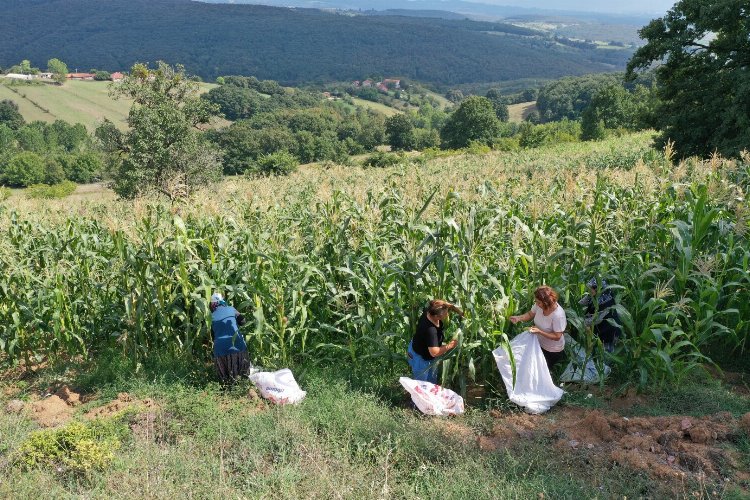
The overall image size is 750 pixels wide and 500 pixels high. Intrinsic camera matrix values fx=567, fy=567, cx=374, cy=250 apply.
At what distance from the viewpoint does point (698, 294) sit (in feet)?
18.7

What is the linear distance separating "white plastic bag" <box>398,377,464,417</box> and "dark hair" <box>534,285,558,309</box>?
115cm

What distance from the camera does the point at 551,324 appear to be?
17.2 ft

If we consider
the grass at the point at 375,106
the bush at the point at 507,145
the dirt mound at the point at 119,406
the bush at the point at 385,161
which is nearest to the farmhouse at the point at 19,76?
the grass at the point at 375,106

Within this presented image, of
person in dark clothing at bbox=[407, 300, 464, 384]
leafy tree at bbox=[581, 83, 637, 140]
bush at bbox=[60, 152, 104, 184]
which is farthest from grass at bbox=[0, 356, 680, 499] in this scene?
bush at bbox=[60, 152, 104, 184]

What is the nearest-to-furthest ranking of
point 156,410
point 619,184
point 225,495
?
point 225,495, point 156,410, point 619,184

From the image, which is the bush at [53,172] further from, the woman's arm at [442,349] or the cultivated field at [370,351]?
the woman's arm at [442,349]

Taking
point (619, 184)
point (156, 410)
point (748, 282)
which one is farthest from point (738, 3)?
point (156, 410)

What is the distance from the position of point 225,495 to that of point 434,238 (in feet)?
9.67

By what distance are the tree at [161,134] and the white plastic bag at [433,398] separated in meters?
19.2

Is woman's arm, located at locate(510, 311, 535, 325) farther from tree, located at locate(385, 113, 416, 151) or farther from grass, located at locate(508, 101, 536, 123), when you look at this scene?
grass, located at locate(508, 101, 536, 123)

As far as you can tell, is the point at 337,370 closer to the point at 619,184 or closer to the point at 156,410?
the point at 156,410

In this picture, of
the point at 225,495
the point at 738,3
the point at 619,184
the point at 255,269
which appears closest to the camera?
the point at 225,495

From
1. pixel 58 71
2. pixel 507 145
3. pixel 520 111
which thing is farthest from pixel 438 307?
pixel 58 71

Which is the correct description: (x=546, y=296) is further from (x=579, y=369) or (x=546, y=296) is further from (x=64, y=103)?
(x=64, y=103)
